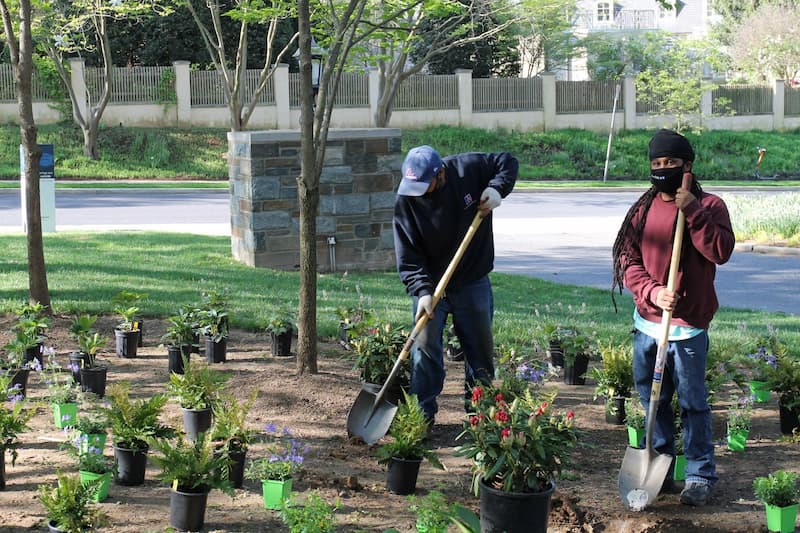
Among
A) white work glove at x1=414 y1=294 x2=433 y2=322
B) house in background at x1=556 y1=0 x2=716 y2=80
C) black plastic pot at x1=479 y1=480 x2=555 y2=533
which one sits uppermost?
house in background at x1=556 y1=0 x2=716 y2=80

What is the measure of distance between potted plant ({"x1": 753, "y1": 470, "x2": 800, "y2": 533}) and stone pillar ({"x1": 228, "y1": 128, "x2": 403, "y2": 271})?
8636mm

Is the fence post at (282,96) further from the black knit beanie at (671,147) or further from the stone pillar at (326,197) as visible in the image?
the black knit beanie at (671,147)

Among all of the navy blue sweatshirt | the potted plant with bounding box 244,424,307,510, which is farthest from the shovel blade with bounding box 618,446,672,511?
the potted plant with bounding box 244,424,307,510

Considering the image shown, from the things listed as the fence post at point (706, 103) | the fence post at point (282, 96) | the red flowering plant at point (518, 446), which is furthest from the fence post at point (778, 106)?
the red flowering plant at point (518, 446)

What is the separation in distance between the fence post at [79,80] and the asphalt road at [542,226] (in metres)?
7.92

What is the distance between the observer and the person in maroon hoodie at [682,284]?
179 inches

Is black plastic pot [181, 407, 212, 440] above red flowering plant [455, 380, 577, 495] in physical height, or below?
below

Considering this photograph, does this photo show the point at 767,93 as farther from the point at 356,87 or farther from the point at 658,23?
the point at 658,23

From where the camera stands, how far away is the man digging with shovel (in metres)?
5.47

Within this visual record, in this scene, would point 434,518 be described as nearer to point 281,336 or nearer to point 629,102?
point 281,336

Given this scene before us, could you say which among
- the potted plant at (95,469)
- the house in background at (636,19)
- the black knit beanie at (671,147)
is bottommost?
the potted plant at (95,469)

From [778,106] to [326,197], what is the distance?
113 feet

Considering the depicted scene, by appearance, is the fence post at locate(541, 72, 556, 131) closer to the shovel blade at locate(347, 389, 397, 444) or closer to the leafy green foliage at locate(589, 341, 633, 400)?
the leafy green foliage at locate(589, 341, 633, 400)

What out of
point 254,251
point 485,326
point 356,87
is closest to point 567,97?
point 356,87
